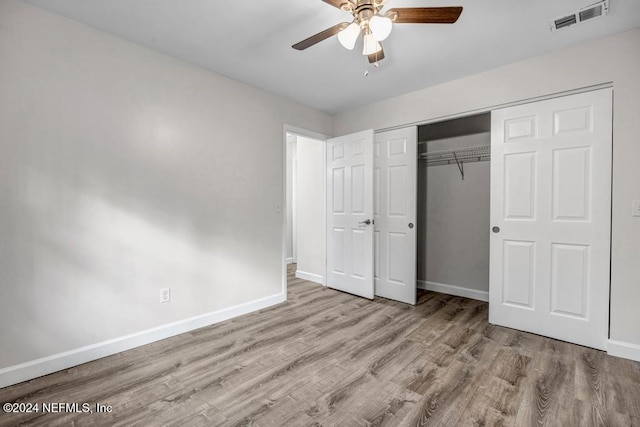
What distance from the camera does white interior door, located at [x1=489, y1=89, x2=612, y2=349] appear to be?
2.34 meters

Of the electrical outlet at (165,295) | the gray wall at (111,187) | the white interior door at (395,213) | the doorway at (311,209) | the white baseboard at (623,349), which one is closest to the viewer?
the gray wall at (111,187)

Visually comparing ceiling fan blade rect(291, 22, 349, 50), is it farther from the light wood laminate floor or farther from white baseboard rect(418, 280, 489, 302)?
white baseboard rect(418, 280, 489, 302)

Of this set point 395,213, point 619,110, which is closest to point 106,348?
point 395,213

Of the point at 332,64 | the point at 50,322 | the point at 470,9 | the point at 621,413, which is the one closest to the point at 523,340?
the point at 621,413

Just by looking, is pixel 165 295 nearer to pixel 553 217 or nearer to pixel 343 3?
pixel 343 3

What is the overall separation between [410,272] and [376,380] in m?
1.69

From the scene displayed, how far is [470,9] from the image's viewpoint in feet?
6.39

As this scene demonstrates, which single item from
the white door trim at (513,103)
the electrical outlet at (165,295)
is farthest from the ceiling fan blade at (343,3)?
the electrical outlet at (165,295)

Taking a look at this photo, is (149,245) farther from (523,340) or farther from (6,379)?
(523,340)

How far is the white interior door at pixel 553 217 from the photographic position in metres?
2.34

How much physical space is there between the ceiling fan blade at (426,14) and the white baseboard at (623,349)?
270 cm

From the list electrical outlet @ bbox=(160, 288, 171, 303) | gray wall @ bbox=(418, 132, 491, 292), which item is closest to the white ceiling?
gray wall @ bbox=(418, 132, 491, 292)

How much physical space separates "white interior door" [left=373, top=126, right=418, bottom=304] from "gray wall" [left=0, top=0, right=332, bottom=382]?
5.11ft

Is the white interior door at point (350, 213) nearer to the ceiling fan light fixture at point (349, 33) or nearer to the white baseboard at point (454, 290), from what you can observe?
the white baseboard at point (454, 290)
